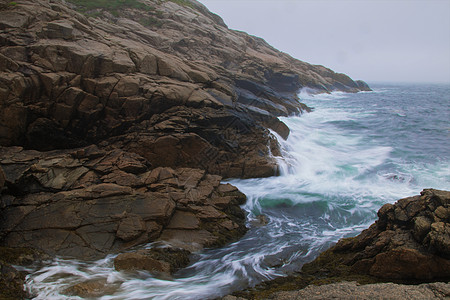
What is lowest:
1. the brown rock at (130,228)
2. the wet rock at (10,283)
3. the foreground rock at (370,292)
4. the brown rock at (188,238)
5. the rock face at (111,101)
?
the brown rock at (188,238)

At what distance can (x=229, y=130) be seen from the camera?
1433 cm

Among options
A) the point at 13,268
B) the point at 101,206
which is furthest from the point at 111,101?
the point at 13,268

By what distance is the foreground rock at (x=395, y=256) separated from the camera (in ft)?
16.8

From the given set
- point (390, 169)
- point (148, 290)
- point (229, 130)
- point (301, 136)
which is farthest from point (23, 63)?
point (390, 169)

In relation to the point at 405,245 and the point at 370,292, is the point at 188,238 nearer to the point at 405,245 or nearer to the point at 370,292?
the point at 370,292

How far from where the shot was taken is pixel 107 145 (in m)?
11.8

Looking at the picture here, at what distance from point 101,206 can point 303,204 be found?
821cm

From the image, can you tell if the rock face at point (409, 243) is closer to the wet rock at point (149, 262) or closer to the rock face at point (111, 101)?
the wet rock at point (149, 262)

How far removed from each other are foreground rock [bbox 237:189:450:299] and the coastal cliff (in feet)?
10.8

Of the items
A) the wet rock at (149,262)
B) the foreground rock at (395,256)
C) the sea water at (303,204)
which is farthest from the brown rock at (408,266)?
the wet rock at (149,262)

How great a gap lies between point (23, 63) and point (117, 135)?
4.57 meters

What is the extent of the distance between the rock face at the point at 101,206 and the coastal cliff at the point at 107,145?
0.11 feet

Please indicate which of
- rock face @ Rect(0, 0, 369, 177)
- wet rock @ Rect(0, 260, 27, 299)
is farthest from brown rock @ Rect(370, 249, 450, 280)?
rock face @ Rect(0, 0, 369, 177)

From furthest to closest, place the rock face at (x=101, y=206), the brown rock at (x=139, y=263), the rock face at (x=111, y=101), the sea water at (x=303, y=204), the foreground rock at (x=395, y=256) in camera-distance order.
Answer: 1. the rock face at (x=111, y=101)
2. the rock face at (x=101, y=206)
3. the brown rock at (x=139, y=263)
4. the sea water at (x=303, y=204)
5. the foreground rock at (x=395, y=256)
